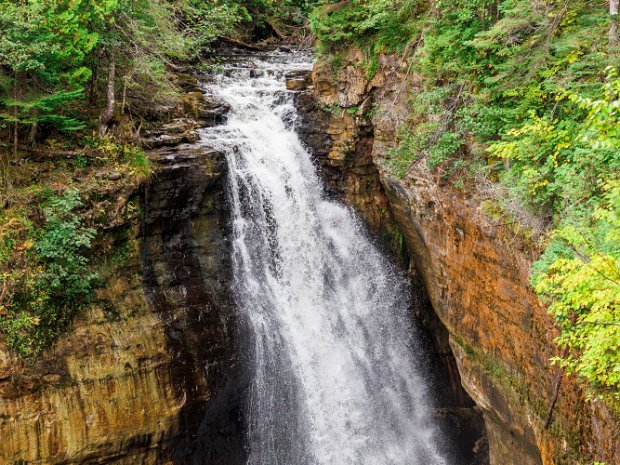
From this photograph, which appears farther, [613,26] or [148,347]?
[148,347]

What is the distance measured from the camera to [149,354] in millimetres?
10242

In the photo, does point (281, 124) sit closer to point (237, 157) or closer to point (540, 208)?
point (237, 157)

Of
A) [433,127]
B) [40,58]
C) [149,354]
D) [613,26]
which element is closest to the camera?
[613,26]

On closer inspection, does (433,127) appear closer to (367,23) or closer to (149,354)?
(367,23)

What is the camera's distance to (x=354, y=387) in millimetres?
12711

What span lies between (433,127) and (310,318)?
5.83 m

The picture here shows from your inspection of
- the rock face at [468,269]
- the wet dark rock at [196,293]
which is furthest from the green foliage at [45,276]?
the rock face at [468,269]

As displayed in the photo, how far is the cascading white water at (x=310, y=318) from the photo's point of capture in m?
12.1

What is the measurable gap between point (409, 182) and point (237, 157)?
181 inches


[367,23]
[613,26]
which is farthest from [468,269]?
[367,23]

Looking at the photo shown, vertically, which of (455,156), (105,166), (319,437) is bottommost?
(319,437)

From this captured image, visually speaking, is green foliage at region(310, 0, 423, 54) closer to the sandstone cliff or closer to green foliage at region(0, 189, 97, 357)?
the sandstone cliff

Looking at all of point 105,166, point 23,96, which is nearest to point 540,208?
point 105,166

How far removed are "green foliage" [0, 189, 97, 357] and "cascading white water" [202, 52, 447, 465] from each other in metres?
3.94
